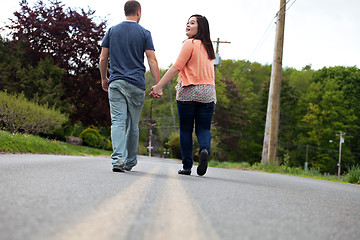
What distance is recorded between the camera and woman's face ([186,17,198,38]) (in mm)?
5367

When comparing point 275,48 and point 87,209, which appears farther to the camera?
point 275,48

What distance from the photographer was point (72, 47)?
21.4 meters

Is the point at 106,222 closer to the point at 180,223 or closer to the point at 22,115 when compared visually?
the point at 180,223

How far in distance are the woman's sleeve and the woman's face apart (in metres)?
0.21

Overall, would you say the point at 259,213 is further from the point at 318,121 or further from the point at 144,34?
the point at 318,121

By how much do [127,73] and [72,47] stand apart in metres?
17.8

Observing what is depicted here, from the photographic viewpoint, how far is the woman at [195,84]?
5.17 metres

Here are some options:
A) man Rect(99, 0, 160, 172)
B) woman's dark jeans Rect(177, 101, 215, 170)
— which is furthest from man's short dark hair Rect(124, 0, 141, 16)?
woman's dark jeans Rect(177, 101, 215, 170)

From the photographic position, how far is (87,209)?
1.71 meters

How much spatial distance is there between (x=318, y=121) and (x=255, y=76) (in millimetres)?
15121

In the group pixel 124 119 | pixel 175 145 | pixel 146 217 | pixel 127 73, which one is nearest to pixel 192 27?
pixel 127 73

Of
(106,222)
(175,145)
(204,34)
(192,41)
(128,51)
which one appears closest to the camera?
(106,222)

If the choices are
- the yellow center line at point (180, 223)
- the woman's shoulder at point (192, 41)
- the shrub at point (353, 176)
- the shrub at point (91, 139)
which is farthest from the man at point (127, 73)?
the shrub at point (91, 139)

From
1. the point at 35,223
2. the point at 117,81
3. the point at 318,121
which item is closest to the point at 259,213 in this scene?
the point at 35,223
